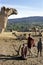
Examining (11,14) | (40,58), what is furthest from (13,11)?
(40,58)

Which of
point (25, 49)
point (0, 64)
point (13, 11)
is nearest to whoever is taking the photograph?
A: point (0, 64)

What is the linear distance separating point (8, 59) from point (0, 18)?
1684 cm

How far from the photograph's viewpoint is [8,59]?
14586 mm

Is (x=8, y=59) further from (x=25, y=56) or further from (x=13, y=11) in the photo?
(x=13, y=11)

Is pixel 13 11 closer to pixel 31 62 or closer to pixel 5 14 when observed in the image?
pixel 5 14

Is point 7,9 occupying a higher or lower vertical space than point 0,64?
higher

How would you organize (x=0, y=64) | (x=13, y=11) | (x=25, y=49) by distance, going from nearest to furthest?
(x=0, y=64) < (x=25, y=49) < (x=13, y=11)

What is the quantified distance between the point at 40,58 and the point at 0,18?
1673cm

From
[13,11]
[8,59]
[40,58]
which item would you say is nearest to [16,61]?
[8,59]

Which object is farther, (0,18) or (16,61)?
(0,18)

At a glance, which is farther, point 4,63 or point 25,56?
point 25,56

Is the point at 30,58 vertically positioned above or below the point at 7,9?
below

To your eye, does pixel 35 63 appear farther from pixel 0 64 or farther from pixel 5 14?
pixel 5 14

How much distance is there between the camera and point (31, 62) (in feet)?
45.7
